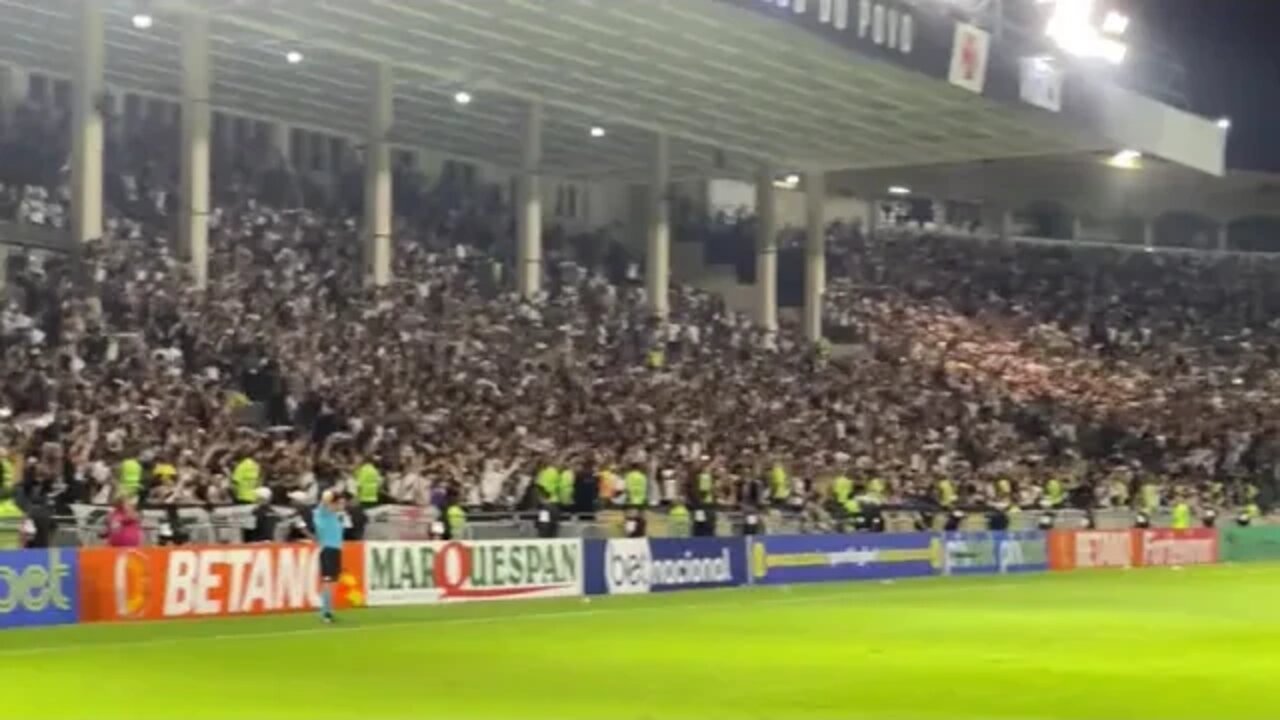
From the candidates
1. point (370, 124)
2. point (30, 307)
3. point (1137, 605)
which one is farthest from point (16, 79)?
point (1137, 605)

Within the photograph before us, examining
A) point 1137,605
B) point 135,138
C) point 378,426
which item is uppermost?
point 135,138

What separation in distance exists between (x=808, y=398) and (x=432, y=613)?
2482 cm

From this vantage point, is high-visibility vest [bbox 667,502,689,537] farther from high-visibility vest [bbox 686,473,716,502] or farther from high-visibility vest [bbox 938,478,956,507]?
high-visibility vest [bbox 938,478,956,507]

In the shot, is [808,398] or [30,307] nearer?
[30,307]

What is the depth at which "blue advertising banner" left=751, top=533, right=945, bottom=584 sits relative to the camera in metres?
39.0

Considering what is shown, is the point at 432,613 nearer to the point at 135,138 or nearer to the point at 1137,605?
the point at 1137,605

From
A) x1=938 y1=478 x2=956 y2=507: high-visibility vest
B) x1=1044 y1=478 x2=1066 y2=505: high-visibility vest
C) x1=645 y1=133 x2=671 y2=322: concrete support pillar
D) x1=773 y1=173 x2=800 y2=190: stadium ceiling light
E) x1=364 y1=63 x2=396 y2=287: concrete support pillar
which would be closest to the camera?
x1=938 y1=478 x2=956 y2=507: high-visibility vest

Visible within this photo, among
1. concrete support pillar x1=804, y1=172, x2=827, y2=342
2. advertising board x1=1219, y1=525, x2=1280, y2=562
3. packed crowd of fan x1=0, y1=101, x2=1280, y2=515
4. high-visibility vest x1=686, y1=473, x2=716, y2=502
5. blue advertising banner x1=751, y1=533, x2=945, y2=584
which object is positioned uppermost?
concrete support pillar x1=804, y1=172, x2=827, y2=342

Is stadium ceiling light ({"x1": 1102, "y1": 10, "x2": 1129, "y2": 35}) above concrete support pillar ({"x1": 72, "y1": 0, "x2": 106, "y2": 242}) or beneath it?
above

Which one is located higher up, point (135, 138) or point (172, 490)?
point (135, 138)

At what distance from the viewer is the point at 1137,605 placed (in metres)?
34.0

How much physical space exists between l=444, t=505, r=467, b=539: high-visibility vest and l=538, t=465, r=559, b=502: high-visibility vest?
3629 mm

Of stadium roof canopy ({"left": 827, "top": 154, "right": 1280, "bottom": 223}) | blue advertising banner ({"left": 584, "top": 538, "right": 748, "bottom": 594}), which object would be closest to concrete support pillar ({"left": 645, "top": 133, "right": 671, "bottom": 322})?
stadium roof canopy ({"left": 827, "top": 154, "right": 1280, "bottom": 223})

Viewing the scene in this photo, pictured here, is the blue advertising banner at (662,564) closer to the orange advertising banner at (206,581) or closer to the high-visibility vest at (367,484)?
the high-visibility vest at (367,484)
